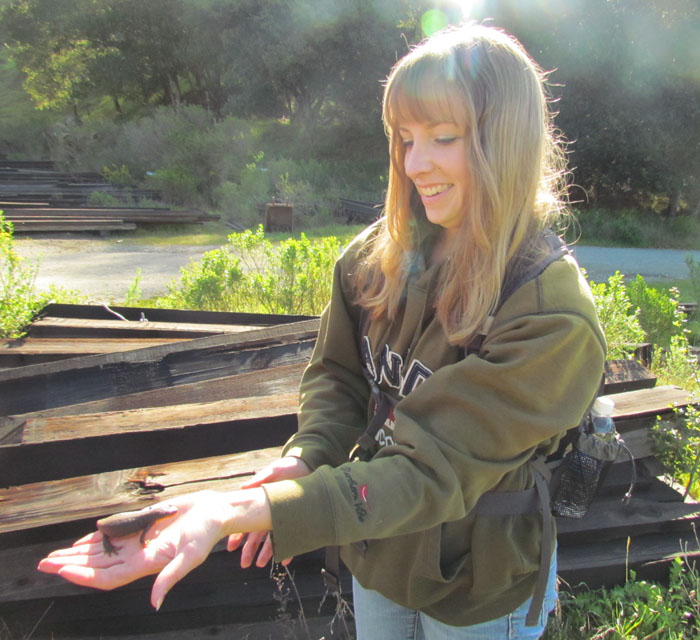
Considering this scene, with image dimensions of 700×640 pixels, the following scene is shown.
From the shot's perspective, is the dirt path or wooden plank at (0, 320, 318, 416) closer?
wooden plank at (0, 320, 318, 416)

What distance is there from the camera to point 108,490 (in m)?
2.37

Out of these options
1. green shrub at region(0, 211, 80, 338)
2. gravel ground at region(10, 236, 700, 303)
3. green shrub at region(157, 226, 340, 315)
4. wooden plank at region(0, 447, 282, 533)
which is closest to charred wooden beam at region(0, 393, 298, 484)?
wooden plank at region(0, 447, 282, 533)

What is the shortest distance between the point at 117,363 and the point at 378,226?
2.26 m

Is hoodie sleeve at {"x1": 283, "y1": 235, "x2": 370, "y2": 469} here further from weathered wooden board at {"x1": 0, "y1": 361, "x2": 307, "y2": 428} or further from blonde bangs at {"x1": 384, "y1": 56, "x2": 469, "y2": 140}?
weathered wooden board at {"x1": 0, "y1": 361, "x2": 307, "y2": 428}

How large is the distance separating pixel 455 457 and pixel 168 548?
2.08 feet

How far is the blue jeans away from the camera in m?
1.59

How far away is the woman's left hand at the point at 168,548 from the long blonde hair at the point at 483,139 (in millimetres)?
636

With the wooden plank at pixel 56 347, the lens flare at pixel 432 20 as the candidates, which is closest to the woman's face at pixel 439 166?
the wooden plank at pixel 56 347

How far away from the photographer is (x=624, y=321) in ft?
13.3

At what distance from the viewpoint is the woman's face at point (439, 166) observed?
1.46 meters

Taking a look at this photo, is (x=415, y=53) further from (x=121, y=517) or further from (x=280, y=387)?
(x=280, y=387)

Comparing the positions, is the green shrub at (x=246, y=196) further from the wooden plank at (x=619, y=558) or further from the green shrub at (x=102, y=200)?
the wooden plank at (x=619, y=558)

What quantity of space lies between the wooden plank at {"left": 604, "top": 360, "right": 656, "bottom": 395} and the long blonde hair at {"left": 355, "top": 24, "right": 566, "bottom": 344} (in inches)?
87.4

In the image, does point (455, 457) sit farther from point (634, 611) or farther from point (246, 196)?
point (246, 196)
